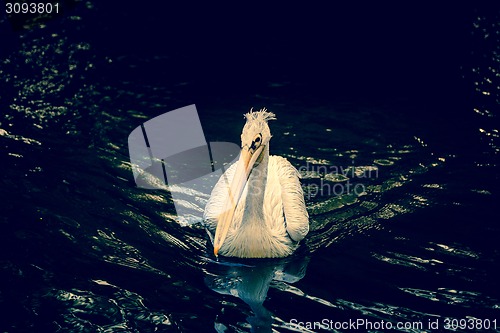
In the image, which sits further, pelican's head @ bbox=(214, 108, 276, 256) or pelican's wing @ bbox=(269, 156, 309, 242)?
pelican's wing @ bbox=(269, 156, 309, 242)

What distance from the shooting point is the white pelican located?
19.4 ft

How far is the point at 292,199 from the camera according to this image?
6828 mm

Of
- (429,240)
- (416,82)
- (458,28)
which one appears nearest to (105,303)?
(429,240)

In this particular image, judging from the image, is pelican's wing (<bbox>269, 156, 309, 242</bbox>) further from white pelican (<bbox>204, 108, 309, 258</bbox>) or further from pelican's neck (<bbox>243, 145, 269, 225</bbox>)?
pelican's neck (<bbox>243, 145, 269, 225</bbox>)

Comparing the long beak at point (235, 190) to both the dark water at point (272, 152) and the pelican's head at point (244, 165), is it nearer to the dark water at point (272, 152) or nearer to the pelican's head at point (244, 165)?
the pelican's head at point (244, 165)

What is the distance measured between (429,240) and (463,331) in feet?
4.52

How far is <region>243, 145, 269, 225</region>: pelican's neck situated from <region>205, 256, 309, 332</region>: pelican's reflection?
1.40 ft
